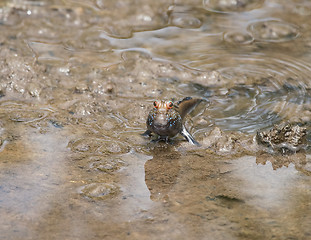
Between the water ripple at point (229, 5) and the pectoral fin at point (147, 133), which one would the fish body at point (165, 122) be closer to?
the pectoral fin at point (147, 133)

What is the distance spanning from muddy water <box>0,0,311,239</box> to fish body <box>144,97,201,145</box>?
0.11 meters

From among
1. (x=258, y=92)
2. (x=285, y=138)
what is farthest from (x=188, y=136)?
(x=258, y=92)

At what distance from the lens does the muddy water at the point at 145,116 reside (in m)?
2.98

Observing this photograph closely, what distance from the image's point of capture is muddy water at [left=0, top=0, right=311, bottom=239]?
298cm

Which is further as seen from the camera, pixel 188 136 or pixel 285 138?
pixel 188 136

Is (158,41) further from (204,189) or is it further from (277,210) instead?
(277,210)

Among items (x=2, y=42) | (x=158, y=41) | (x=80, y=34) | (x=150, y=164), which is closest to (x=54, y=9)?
(x=80, y=34)

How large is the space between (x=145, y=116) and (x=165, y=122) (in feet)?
2.21

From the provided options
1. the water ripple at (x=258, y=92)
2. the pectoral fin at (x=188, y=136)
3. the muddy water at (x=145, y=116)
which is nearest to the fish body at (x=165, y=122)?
the pectoral fin at (x=188, y=136)

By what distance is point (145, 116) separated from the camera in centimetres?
486

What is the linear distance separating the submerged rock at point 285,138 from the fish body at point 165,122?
0.74 meters

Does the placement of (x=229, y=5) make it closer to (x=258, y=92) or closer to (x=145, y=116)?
(x=258, y=92)

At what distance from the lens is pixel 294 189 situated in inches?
133

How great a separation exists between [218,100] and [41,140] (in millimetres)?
2280
